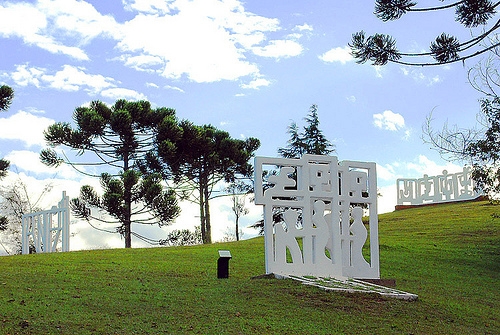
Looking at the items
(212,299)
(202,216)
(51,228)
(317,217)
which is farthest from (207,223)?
(212,299)

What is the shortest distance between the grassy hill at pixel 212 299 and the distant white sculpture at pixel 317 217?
0.76m

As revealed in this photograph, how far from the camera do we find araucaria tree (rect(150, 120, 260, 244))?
27.6 m

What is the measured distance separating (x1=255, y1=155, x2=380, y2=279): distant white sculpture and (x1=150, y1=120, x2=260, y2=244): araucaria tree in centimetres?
1550

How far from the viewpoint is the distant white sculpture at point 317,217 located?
36.5 feet

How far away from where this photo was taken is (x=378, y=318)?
8914 mm

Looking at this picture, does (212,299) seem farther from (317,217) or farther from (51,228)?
(51,228)

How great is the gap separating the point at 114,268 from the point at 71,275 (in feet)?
4.31

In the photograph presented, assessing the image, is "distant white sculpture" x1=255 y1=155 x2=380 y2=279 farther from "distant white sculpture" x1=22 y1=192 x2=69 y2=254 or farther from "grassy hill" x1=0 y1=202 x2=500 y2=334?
"distant white sculpture" x1=22 y1=192 x2=69 y2=254

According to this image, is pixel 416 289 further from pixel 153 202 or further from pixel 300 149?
pixel 153 202

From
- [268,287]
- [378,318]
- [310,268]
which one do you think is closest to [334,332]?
[378,318]

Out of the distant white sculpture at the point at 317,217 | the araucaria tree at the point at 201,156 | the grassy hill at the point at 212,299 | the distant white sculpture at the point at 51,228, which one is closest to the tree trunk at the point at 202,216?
the araucaria tree at the point at 201,156

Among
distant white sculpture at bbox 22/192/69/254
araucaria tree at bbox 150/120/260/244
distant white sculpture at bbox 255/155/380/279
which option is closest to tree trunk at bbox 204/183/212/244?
araucaria tree at bbox 150/120/260/244

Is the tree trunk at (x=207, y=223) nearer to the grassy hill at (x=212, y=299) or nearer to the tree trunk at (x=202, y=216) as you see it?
the tree trunk at (x=202, y=216)

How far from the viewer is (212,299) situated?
9.20 meters
